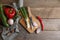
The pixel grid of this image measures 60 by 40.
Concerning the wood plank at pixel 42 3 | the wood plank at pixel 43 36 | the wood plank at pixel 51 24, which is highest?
the wood plank at pixel 42 3

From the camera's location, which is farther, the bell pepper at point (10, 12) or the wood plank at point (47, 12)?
the wood plank at point (47, 12)

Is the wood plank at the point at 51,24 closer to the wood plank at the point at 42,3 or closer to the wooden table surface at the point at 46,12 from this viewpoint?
the wooden table surface at the point at 46,12

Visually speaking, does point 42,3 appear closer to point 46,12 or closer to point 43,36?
point 46,12

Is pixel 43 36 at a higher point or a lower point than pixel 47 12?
lower

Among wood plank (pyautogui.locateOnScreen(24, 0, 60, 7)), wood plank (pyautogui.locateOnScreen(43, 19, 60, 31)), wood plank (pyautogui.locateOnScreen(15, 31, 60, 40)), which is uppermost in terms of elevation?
wood plank (pyautogui.locateOnScreen(24, 0, 60, 7))

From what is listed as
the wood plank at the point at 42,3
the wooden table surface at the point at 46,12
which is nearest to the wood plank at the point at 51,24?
the wooden table surface at the point at 46,12

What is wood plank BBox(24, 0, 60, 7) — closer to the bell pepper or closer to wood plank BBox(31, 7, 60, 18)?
wood plank BBox(31, 7, 60, 18)

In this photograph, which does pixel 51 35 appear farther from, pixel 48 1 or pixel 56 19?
pixel 48 1

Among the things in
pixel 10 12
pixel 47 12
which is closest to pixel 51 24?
pixel 47 12

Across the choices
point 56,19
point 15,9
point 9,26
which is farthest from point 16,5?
point 56,19

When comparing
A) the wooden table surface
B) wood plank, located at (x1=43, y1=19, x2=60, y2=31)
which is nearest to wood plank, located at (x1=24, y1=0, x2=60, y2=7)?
the wooden table surface

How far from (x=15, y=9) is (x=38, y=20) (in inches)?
7.6

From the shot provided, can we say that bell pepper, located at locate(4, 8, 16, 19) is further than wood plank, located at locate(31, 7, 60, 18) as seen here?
No

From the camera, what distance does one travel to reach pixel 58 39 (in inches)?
52.7
